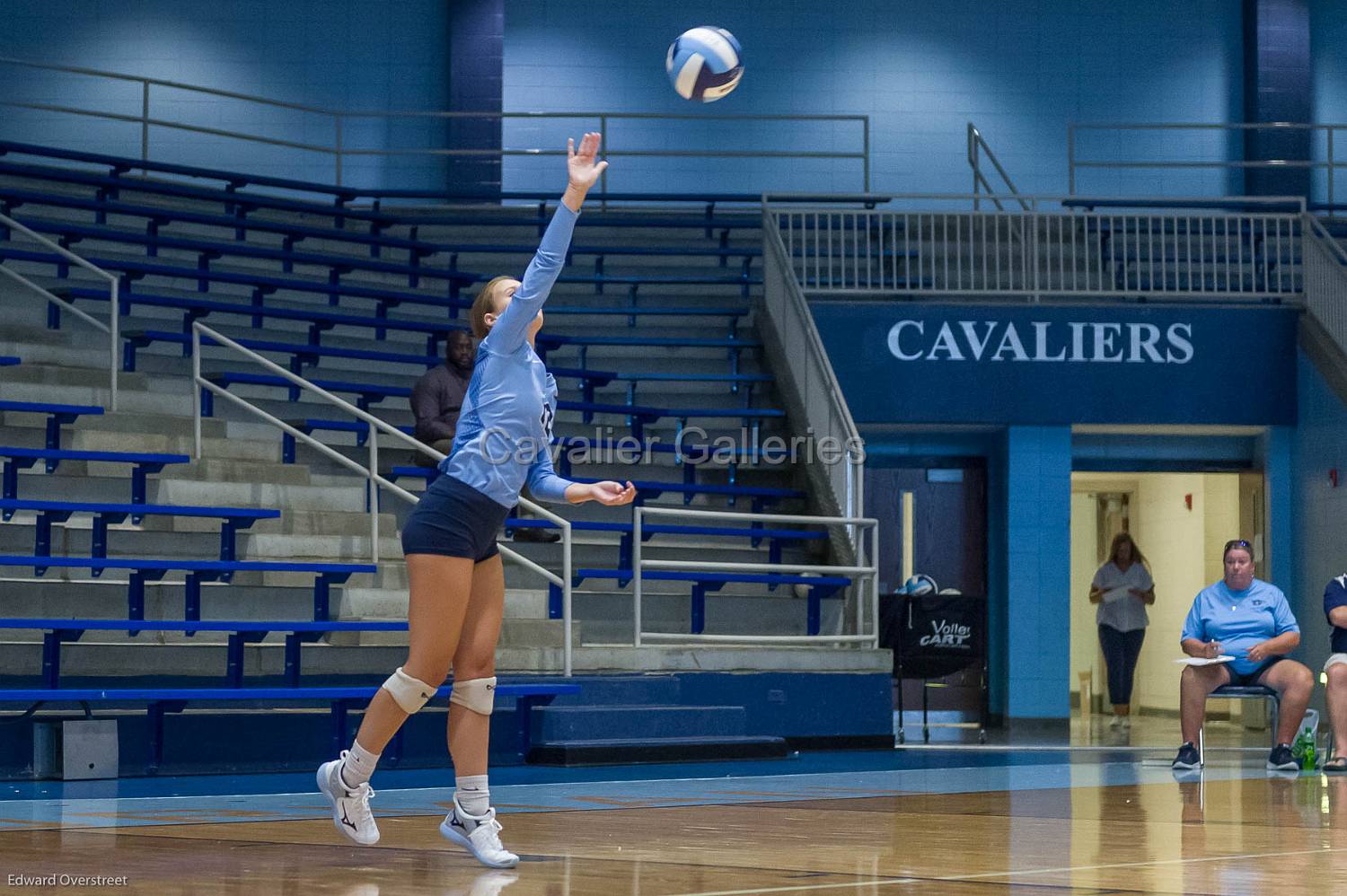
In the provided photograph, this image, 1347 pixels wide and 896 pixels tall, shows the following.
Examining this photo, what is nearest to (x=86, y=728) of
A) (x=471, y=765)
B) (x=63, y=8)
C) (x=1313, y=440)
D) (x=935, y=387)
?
(x=471, y=765)

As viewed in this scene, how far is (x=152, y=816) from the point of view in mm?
5590

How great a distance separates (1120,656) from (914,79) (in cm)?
648

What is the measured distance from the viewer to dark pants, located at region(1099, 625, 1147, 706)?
45.6 ft

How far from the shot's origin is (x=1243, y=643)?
9188mm

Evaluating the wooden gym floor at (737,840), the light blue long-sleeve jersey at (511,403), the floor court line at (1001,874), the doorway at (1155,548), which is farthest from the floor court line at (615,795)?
the doorway at (1155,548)

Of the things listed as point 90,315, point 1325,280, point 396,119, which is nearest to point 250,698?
point 90,315

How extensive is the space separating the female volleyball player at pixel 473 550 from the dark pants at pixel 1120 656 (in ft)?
33.3

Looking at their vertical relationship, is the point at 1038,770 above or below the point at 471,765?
below

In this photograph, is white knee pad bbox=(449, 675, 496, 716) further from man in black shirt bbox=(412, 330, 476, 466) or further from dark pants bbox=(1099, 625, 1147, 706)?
dark pants bbox=(1099, 625, 1147, 706)

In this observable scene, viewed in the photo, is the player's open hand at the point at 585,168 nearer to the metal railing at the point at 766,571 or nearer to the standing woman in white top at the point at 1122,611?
the metal railing at the point at 766,571

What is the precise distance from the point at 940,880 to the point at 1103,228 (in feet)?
39.4

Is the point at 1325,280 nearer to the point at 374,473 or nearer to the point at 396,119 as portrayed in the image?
the point at 374,473

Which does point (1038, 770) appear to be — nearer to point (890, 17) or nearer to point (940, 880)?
point (940, 880)

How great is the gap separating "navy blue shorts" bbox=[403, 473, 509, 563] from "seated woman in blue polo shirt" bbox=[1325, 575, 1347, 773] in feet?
19.5
